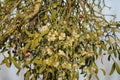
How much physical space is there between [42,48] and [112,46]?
208 mm

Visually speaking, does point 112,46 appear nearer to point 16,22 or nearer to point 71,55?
point 71,55

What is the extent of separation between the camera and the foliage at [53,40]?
1.92ft

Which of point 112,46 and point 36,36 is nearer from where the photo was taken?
point 36,36

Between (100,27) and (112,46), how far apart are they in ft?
0.20

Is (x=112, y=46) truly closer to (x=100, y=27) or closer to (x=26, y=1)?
(x=100, y=27)

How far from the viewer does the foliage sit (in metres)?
0.59

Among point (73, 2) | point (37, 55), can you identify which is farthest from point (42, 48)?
point (73, 2)

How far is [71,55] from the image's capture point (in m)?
0.62

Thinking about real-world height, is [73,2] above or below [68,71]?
above

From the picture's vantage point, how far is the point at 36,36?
0.58 m

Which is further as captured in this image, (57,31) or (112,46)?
(112,46)

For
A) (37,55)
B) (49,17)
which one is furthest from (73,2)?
(37,55)

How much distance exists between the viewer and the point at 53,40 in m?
0.57

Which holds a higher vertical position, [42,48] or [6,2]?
[6,2]
